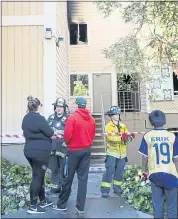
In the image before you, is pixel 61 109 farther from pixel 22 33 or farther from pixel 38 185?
pixel 22 33

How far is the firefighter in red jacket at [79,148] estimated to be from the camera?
14.7 feet

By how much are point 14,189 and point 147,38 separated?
8.47 metres

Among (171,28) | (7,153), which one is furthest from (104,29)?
(7,153)

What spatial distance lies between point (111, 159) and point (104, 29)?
1020 centimetres

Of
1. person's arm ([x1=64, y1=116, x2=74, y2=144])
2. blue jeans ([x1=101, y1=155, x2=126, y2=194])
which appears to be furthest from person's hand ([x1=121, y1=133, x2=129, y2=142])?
person's arm ([x1=64, y1=116, x2=74, y2=144])

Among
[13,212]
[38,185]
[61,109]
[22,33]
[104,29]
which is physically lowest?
[13,212]

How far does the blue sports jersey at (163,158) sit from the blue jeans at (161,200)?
0.07 m

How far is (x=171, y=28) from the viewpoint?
34.3 ft

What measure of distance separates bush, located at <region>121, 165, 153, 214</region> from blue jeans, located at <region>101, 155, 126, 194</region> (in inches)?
7.0

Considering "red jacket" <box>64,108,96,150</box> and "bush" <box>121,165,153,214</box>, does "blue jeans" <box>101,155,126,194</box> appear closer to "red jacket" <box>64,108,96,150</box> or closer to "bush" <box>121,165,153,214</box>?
"bush" <box>121,165,153,214</box>

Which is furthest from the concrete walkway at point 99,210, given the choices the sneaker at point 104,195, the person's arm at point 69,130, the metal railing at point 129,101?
the metal railing at point 129,101

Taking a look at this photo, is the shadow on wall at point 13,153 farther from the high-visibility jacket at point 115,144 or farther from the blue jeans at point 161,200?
the blue jeans at point 161,200

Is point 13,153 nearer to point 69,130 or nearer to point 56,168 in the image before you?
point 56,168

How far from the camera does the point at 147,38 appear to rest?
1181 cm
